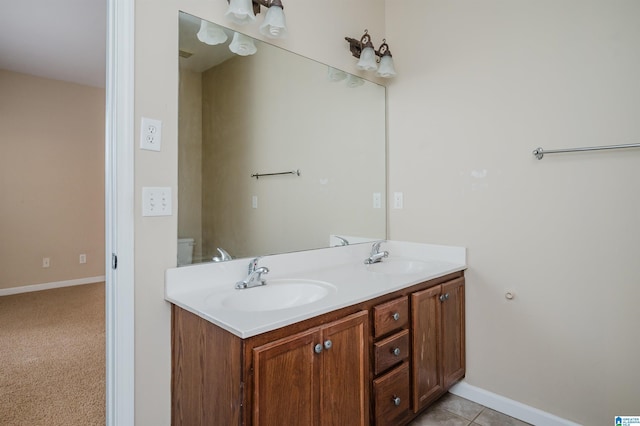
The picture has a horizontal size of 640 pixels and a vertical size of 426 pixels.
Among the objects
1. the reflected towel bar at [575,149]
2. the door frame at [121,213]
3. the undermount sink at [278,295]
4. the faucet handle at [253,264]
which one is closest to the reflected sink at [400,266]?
the undermount sink at [278,295]

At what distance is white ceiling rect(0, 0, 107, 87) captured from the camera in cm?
272

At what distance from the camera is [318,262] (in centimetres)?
187

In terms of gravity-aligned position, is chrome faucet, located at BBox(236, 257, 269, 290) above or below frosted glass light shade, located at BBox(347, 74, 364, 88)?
below

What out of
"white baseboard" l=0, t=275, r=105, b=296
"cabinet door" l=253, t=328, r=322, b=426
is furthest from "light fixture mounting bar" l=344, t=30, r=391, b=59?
"white baseboard" l=0, t=275, r=105, b=296

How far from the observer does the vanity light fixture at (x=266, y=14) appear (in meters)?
1.44

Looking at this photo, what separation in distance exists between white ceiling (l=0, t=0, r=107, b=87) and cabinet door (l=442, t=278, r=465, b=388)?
327 cm

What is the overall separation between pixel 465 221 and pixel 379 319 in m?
0.92

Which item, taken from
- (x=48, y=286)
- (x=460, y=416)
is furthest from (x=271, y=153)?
(x=48, y=286)

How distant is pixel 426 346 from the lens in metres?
1.67

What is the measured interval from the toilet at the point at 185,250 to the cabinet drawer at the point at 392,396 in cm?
91

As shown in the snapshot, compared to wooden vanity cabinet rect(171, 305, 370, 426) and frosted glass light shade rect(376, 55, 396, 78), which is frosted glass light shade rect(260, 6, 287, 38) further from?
wooden vanity cabinet rect(171, 305, 370, 426)

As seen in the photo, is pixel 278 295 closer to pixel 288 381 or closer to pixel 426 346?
pixel 288 381

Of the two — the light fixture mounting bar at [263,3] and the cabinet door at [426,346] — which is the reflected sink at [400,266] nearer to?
the cabinet door at [426,346]

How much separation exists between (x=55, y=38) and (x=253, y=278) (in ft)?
11.3
